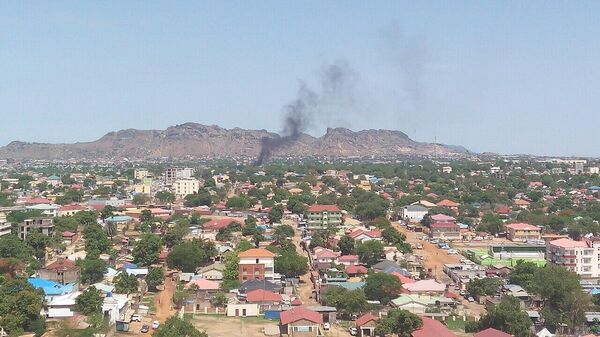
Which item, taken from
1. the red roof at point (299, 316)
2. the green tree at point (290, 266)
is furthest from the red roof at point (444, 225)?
the red roof at point (299, 316)

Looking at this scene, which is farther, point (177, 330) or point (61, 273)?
point (61, 273)

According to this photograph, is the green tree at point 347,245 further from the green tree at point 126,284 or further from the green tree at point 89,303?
the green tree at point 89,303

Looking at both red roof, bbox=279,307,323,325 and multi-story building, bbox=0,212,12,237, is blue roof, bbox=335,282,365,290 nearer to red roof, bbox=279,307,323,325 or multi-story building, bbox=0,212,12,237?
red roof, bbox=279,307,323,325

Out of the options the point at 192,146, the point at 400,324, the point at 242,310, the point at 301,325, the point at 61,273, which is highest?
the point at 192,146

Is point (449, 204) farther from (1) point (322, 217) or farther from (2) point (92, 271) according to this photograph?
(2) point (92, 271)

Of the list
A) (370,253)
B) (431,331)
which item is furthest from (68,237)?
(431,331)

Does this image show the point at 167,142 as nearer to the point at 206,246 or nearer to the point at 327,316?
the point at 206,246
